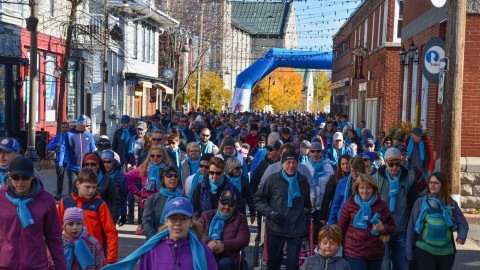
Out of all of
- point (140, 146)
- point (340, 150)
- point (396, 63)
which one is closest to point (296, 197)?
point (340, 150)

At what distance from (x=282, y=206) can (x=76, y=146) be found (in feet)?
22.5

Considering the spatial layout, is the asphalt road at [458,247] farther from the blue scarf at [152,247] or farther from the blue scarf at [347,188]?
the blue scarf at [152,247]

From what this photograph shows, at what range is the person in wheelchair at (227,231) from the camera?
25.0 ft

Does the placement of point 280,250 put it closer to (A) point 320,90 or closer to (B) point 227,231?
(B) point 227,231

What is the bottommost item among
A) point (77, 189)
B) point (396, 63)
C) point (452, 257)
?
point (452, 257)

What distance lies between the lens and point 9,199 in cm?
632

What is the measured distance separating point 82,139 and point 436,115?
7916 mm

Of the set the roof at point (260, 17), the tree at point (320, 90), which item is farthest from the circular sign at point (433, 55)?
the tree at point (320, 90)

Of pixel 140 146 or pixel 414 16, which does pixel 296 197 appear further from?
pixel 414 16

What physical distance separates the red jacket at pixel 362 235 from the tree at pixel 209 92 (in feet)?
152

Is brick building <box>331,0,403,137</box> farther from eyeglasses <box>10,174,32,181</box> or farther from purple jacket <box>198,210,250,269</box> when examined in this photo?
eyeglasses <box>10,174,32,181</box>

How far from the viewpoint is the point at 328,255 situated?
6.68m

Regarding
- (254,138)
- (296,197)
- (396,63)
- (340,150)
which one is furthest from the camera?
(396,63)

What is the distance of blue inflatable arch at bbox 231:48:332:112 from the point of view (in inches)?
2099
